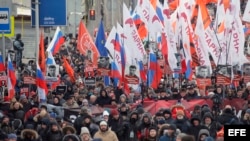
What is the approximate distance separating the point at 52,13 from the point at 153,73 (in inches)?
128

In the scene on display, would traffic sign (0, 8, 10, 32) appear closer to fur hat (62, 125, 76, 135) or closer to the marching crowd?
the marching crowd

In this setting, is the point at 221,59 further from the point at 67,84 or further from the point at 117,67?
the point at 67,84

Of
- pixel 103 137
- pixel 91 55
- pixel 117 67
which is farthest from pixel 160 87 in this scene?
pixel 103 137

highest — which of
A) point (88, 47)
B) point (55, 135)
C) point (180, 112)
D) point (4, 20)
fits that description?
point (4, 20)

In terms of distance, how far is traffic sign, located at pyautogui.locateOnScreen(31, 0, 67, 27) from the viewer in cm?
2423

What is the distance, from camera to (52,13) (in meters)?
24.6

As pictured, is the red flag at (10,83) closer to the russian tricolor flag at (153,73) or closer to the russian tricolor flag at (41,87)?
the russian tricolor flag at (41,87)

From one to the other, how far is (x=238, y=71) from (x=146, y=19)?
6240mm

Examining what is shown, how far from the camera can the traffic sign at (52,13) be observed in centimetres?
2423

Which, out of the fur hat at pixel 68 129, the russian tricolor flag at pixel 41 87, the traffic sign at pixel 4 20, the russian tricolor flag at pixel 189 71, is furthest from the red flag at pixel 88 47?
the fur hat at pixel 68 129

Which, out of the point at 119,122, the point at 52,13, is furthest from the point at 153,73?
the point at 119,122

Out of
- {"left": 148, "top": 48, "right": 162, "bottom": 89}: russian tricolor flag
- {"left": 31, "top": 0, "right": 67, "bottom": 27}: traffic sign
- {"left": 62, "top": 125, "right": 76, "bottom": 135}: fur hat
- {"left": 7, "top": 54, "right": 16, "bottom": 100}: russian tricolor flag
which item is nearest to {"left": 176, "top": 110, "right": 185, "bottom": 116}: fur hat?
{"left": 62, "top": 125, "right": 76, "bottom": 135}: fur hat

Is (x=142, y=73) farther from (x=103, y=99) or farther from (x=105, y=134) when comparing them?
(x=105, y=134)

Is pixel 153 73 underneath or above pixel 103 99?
above
